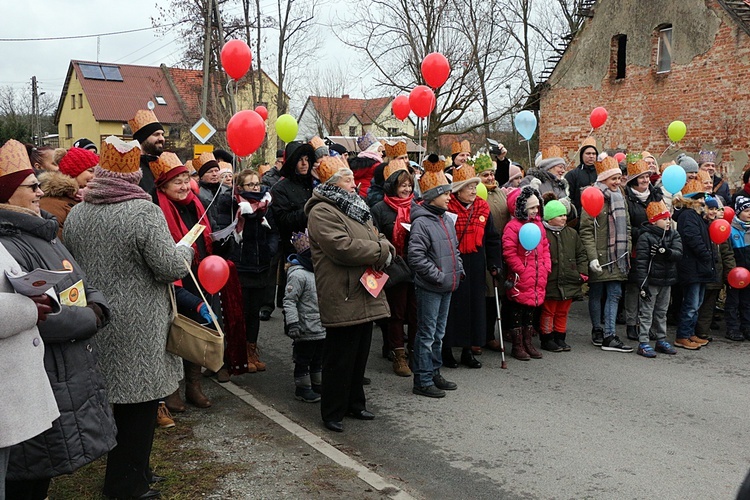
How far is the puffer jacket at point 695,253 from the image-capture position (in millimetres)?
8344

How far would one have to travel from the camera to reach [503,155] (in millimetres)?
10250

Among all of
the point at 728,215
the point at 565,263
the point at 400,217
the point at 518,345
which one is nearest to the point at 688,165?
the point at 728,215

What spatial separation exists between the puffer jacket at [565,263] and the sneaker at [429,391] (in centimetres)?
228

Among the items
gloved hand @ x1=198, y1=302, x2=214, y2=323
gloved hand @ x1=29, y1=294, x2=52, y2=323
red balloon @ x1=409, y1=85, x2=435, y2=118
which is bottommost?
gloved hand @ x1=198, y1=302, x2=214, y2=323

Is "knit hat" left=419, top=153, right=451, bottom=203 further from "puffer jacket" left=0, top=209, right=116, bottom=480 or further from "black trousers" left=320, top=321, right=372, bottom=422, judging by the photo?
"puffer jacket" left=0, top=209, right=116, bottom=480

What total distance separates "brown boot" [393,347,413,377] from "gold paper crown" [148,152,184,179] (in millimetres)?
3062

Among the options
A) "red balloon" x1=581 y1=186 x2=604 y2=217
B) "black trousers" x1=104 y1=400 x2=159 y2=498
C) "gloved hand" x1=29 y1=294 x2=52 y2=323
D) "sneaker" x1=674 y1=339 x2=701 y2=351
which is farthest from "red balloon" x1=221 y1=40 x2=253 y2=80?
"sneaker" x1=674 y1=339 x2=701 y2=351

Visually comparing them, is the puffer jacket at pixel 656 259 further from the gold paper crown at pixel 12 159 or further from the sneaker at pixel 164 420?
the gold paper crown at pixel 12 159

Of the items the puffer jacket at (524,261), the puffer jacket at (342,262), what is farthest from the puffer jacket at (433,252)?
the puffer jacket at (524,261)

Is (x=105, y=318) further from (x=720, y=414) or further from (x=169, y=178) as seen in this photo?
(x=720, y=414)

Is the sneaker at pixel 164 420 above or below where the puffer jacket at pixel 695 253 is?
below

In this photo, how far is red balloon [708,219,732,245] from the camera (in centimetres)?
845

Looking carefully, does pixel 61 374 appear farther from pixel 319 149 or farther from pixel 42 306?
pixel 319 149

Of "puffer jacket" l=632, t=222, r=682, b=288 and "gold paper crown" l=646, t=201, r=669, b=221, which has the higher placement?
"gold paper crown" l=646, t=201, r=669, b=221
